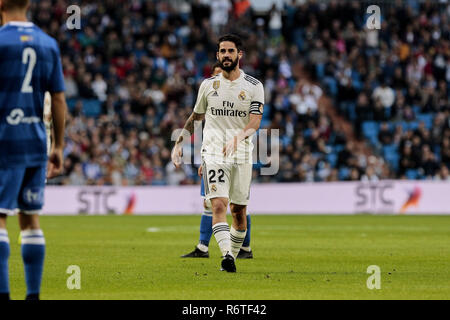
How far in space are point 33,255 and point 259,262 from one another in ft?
18.1

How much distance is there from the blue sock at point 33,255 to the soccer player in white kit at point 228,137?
12.3ft

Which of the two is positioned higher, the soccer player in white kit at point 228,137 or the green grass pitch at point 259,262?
the soccer player in white kit at point 228,137

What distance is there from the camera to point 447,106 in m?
31.8

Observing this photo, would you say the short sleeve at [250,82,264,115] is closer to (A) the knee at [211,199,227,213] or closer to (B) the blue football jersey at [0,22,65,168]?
(A) the knee at [211,199,227,213]

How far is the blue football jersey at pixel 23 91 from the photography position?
700 centimetres

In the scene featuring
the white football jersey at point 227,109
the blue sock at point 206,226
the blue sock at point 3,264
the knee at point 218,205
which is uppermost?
the white football jersey at point 227,109

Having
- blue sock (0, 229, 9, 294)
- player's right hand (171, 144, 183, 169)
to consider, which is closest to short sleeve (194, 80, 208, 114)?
player's right hand (171, 144, 183, 169)

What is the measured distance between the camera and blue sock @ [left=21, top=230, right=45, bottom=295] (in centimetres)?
720

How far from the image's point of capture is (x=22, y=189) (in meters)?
7.12

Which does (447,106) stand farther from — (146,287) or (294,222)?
(146,287)

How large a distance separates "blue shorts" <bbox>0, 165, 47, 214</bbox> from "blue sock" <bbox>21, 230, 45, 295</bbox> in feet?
0.64

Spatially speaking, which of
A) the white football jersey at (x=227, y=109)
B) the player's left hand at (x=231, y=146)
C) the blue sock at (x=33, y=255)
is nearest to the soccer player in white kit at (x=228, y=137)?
the white football jersey at (x=227, y=109)

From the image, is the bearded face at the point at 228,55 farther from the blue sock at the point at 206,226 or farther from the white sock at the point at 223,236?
the blue sock at the point at 206,226
